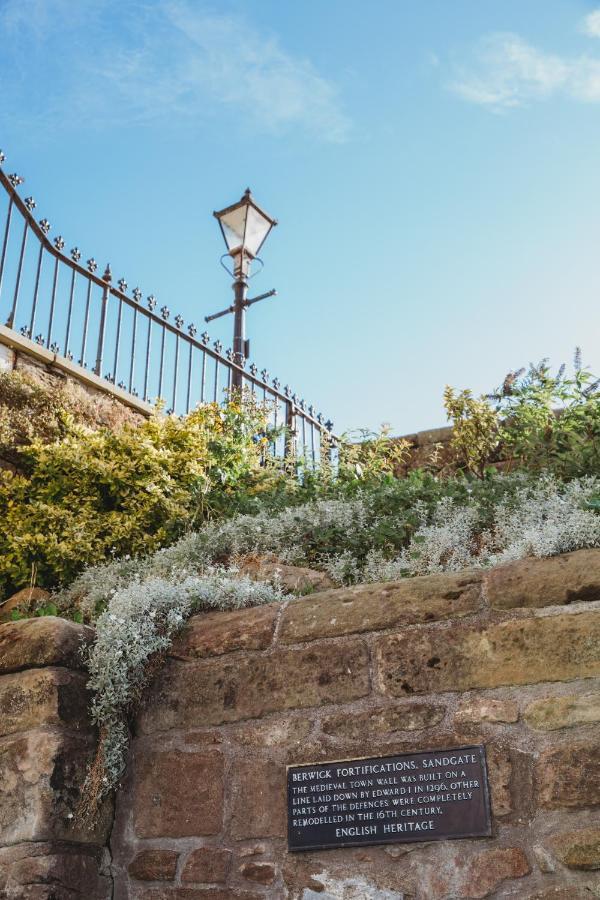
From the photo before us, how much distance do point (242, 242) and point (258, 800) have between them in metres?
6.80

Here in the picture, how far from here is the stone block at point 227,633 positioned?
12.7 ft

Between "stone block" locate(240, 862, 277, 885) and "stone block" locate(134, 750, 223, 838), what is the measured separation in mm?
192

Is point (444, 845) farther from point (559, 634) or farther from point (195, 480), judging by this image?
point (195, 480)

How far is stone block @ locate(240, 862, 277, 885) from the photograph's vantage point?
3.38 metres

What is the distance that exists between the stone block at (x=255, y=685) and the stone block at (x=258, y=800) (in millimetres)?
211

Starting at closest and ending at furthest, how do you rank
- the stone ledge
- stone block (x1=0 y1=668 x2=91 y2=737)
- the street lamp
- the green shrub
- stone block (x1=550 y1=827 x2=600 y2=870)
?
stone block (x1=550 y1=827 x2=600 y2=870) < stone block (x1=0 y1=668 x2=91 y2=737) < the green shrub < the stone ledge < the street lamp

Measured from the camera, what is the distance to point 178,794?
3688 millimetres

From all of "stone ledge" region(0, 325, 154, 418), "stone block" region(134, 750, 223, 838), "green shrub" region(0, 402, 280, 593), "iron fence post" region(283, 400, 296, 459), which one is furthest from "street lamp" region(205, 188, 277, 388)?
"stone block" region(134, 750, 223, 838)

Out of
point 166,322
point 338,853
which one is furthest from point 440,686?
point 166,322

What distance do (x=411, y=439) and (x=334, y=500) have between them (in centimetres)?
246

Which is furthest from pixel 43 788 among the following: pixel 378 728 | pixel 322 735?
pixel 378 728

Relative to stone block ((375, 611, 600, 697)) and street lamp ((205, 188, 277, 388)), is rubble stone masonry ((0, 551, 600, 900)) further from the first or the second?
street lamp ((205, 188, 277, 388))

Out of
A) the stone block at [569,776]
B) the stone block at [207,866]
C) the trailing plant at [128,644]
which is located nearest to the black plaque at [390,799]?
the stone block at [569,776]

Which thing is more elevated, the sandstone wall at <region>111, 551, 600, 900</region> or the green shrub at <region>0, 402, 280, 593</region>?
the green shrub at <region>0, 402, 280, 593</region>
